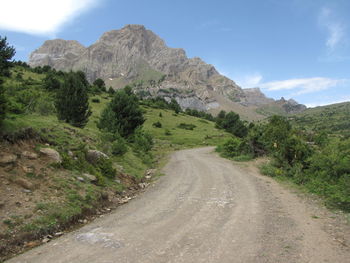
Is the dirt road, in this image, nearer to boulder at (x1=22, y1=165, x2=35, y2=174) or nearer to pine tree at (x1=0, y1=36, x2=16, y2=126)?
boulder at (x1=22, y1=165, x2=35, y2=174)

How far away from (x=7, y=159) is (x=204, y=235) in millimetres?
8200

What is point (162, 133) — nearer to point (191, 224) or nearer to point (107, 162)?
point (107, 162)

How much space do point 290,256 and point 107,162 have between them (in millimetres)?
10753

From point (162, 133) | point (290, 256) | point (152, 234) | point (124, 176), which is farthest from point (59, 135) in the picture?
point (162, 133)

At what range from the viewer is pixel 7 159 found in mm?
9055

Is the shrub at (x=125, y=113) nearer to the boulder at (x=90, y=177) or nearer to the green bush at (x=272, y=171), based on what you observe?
the boulder at (x=90, y=177)

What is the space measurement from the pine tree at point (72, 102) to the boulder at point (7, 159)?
18.5m

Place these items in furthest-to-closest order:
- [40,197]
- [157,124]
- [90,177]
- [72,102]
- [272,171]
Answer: [157,124] → [72,102] → [272,171] → [90,177] → [40,197]

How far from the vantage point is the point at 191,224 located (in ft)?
24.4

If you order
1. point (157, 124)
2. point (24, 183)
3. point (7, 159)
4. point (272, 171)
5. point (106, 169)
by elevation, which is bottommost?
point (106, 169)

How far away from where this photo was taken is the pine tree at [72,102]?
89.3 feet

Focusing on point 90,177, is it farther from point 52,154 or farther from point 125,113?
point 125,113

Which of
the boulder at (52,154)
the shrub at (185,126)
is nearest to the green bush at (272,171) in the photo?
the boulder at (52,154)

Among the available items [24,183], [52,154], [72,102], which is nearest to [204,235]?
[24,183]
